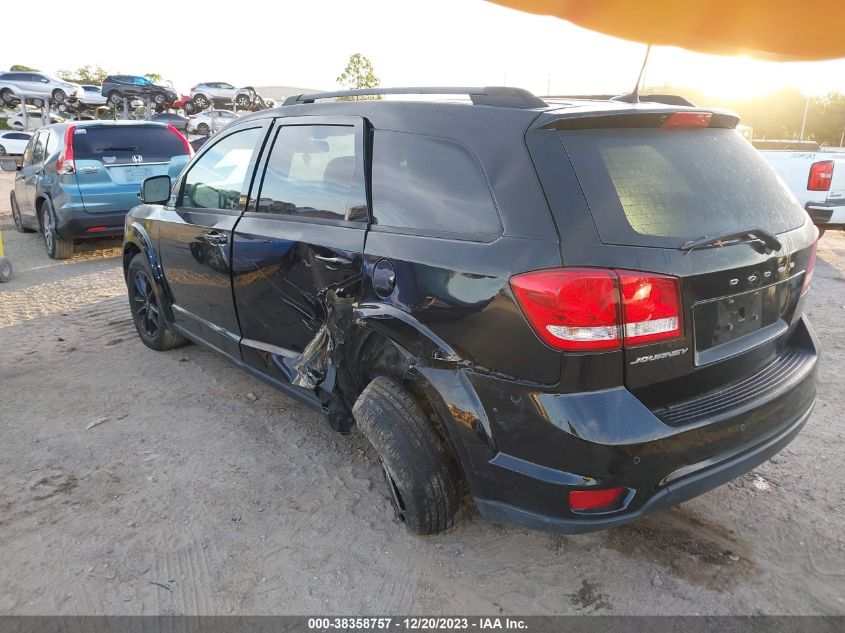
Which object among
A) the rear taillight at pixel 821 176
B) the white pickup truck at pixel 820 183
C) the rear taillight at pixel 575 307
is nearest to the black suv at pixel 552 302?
the rear taillight at pixel 575 307

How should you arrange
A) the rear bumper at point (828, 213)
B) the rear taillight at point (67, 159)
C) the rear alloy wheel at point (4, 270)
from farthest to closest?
the rear bumper at point (828, 213)
the rear taillight at point (67, 159)
the rear alloy wheel at point (4, 270)

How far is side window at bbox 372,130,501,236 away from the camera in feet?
7.35

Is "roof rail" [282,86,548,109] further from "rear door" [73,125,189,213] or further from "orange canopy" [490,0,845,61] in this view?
"rear door" [73,125,189,213]

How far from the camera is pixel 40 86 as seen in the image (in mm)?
30453

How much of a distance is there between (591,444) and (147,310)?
13.3ft

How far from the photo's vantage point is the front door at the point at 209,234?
356 centimetres

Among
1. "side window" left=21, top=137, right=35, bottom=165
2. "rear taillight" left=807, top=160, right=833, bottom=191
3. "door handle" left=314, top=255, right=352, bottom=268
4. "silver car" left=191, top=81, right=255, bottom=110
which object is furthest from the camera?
"silver car" left=191, top=81, right=255, bottom=110

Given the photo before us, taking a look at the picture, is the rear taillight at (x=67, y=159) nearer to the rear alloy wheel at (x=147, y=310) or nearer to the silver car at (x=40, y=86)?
the rear alloy wheel at (x=147, y=310)

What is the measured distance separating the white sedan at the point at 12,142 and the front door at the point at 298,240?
27181 mm

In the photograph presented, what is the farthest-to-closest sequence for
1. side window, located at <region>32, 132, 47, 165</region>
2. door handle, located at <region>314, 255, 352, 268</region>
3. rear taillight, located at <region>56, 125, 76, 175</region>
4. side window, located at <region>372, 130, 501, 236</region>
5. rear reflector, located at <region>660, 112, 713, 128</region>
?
side window, located at <region>32, 132, 47, 165</region> < rear taillight, located at <region>56, 125, 76, 175</region> < door handle, located at <region>314, 255, 352, 268</region> < rear reflector, located at <region>660, 112, 713, 128</region> < side window, located at <region>372, 130, 501, 236</region>

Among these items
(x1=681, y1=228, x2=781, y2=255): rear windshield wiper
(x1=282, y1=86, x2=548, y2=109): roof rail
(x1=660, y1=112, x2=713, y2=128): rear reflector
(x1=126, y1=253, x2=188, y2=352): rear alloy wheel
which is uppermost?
(x1=282, y1=86, x2=548, y2=109): roof rail

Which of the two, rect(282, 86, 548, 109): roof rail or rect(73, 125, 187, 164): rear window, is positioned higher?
rect(282, 86, 548, 109): roof rail

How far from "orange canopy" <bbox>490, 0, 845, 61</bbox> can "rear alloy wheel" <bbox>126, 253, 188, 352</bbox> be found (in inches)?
127

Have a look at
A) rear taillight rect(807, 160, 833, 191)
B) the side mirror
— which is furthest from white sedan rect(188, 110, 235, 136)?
the side mirror
